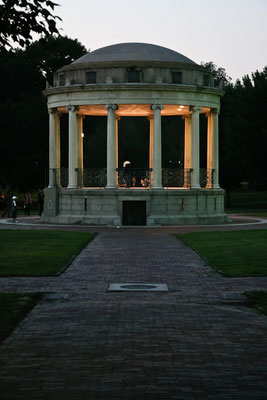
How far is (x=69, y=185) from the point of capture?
165 ft

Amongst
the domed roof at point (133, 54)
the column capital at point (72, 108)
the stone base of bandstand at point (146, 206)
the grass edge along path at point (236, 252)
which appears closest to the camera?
the grass edge along path at point (236, 252)

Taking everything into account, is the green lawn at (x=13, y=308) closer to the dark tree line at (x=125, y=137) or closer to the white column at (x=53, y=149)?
the white column at (x=53, y=149)

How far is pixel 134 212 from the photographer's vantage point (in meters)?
48.5

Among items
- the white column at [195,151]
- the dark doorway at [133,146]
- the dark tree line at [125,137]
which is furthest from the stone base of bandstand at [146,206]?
the dark doorway at [133,146]

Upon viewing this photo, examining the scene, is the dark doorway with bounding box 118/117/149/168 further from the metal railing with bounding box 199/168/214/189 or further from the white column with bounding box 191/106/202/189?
the white column with bounding box 191/106/202/189

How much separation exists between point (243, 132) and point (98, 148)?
16767 mm

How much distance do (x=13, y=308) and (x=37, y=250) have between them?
14.1 metres

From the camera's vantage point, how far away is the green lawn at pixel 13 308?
529 inches

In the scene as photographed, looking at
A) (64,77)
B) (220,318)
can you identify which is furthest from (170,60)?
(220,318)

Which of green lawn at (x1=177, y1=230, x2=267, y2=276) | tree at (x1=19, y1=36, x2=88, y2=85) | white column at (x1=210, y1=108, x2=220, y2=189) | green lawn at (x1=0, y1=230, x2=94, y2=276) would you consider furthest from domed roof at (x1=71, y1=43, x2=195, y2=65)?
tree at (x1=19, y1=36, x2=88, y2=85)

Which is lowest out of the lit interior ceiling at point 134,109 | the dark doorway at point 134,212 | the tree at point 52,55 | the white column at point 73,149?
the dark doorway at point 134,212

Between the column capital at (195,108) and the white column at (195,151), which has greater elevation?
the column capital at (195,108)

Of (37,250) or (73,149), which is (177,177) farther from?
(37,250)

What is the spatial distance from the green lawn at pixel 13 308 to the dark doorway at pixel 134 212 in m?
30.7
